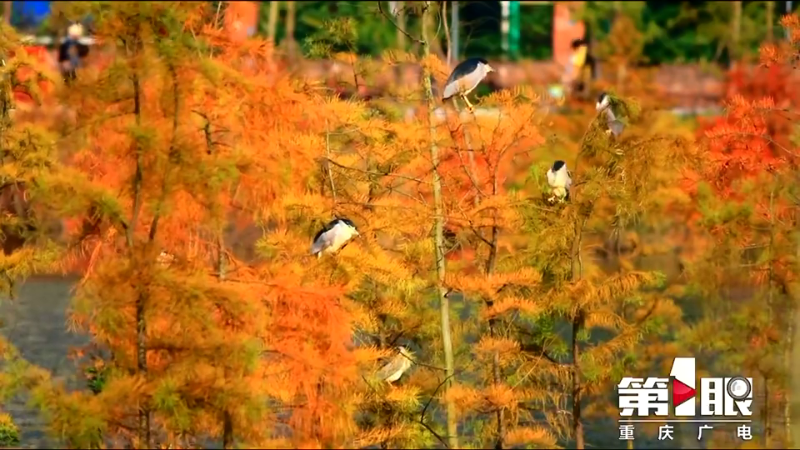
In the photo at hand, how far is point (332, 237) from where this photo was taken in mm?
10602

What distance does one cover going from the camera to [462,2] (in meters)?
18.8

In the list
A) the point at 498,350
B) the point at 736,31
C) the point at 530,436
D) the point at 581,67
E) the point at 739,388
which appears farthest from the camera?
the point at 736,31

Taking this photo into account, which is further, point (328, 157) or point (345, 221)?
point (328, 157)

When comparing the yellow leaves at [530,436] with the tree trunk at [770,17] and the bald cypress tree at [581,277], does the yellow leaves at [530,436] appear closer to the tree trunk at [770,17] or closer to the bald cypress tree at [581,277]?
the bald cypress tree at [581,277]

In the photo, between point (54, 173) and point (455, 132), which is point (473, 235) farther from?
point (54, 173)

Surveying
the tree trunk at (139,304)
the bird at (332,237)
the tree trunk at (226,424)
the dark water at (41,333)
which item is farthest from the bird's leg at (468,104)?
the dark water at (41,333)

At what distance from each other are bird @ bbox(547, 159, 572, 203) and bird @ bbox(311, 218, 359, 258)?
2045 mm

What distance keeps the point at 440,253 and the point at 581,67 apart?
2259cm

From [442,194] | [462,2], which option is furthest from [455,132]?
[462,2]

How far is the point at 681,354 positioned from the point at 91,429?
346 inches

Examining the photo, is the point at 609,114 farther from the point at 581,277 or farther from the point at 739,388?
the point at 739,388

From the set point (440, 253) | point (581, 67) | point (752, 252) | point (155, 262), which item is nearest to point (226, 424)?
point (155, 262)

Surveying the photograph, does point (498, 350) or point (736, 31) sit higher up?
point (736, 31)

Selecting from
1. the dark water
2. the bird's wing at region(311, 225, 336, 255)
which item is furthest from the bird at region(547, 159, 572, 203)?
the dark water
